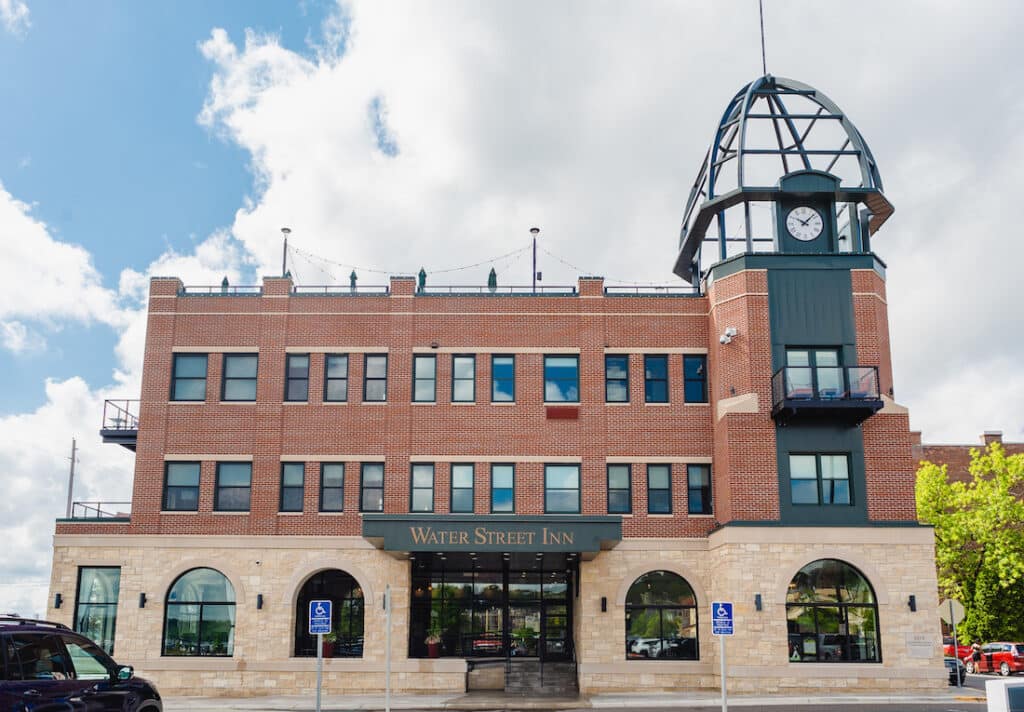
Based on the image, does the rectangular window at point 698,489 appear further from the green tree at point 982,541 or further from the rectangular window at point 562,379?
the green tree at point 982,541

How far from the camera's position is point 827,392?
30234mm

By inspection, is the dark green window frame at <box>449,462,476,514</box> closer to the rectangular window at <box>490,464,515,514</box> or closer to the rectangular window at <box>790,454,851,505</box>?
the rectangular window at <box>490,464,515,514</box>

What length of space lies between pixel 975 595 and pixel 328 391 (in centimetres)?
3444

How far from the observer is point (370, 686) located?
103 ft

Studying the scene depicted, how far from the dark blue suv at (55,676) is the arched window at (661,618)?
19.3 meters

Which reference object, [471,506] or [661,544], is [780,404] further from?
[471,506]

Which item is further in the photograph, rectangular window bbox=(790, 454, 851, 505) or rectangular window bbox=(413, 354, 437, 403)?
rectangular window bbox=(413, 354, 437, 403)

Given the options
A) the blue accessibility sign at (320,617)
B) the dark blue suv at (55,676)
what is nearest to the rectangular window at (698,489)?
the blue accessibility sign at (320,617)

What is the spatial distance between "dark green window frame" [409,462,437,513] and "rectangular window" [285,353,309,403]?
448 cm

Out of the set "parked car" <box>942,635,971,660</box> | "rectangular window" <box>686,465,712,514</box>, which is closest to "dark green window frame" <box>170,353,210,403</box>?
"rectangular window" <box>686,465,712,514</box>

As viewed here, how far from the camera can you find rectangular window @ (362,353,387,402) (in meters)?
33.8

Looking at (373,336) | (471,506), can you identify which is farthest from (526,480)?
(373,336)

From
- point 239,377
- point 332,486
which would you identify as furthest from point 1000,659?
point 239,377

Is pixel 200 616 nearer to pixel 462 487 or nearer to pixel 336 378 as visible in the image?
pixel 336 378
